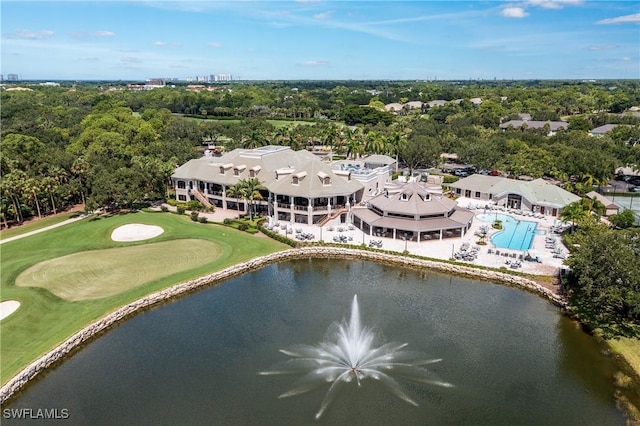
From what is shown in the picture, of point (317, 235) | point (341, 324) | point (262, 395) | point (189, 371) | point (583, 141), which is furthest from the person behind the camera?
point (583, 141)

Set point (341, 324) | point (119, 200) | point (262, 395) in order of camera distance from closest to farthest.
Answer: point (262, 395), point (341, 324), point (119, 200)

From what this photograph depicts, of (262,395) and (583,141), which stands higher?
(583,141)

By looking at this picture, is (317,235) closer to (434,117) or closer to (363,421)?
(363,421)

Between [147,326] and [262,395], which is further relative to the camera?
[147,326]

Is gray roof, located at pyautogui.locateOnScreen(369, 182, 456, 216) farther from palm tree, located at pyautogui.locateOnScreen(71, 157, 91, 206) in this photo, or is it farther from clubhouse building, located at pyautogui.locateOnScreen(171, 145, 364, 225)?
palm tree, located at pyautogui.locateOnScreen(71, 157, 91, 206)

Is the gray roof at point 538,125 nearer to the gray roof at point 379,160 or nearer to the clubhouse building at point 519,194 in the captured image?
the gray roof at point 379,160

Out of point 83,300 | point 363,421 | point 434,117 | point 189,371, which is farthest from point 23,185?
point 434,117

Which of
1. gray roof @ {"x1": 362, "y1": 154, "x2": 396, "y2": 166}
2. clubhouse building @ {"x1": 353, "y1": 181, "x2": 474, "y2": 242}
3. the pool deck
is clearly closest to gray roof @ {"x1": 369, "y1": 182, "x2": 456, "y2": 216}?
clubhouse building @ {"x1": 353, "y1": 181, "x2": 474, "y2": 242}
